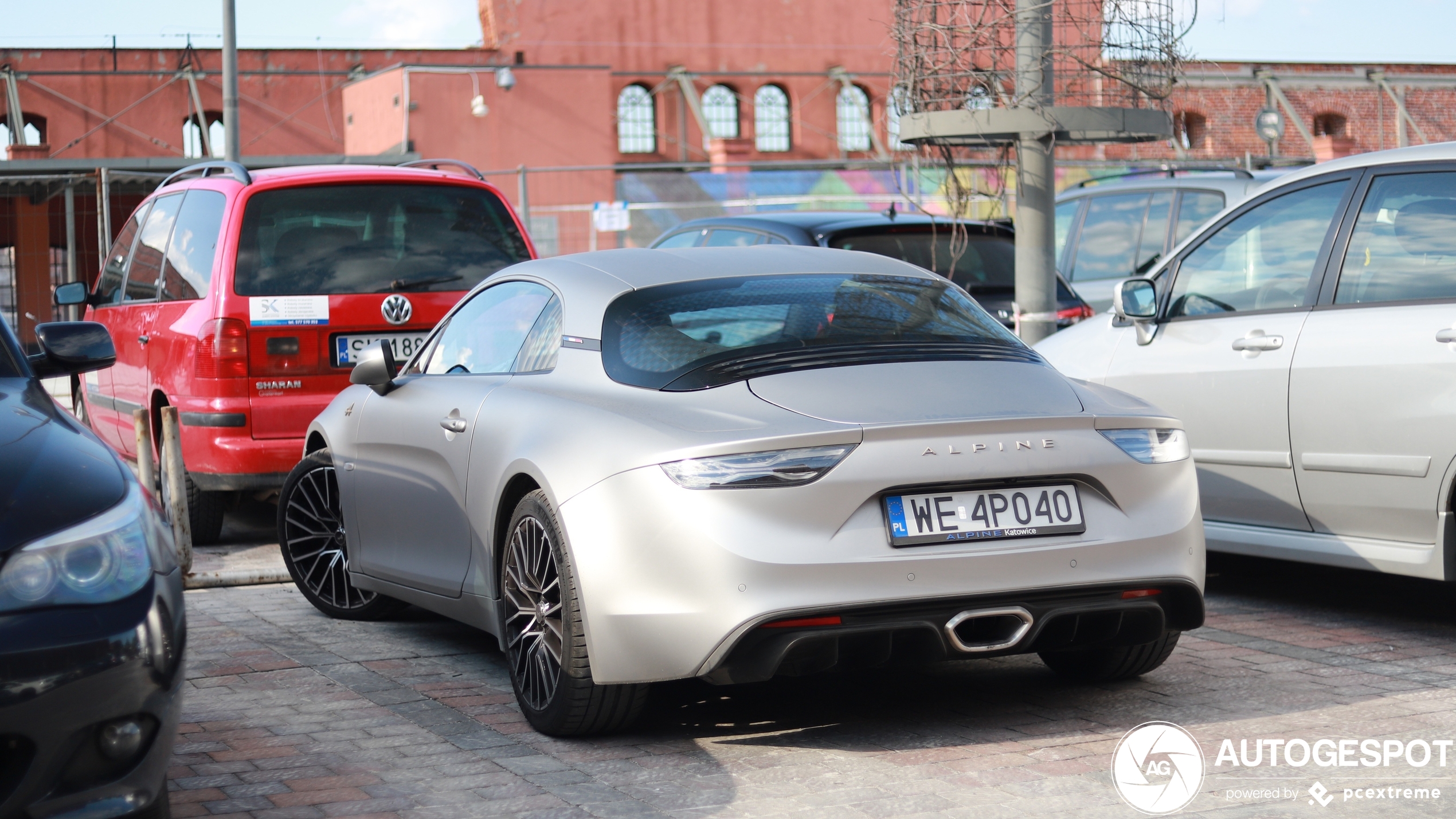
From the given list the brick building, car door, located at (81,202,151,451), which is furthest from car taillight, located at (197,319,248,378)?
the brick building

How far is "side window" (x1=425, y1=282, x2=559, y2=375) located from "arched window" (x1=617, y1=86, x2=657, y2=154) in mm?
39300

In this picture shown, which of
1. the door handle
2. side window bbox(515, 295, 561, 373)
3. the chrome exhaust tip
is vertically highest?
side window bbox(515, 295, 561, 373)

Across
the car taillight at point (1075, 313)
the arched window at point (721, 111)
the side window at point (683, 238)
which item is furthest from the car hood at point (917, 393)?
the arched window at point (721, 111)

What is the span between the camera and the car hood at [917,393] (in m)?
4.19

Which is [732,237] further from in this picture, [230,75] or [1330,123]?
[1330,123]

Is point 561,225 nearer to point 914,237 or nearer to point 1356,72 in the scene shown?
point 914,237

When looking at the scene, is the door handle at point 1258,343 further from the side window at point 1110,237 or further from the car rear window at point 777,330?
the side window at point 1110,237

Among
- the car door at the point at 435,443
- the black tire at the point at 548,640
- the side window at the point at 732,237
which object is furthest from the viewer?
the side window at the point at 732,237

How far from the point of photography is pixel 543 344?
5.03m

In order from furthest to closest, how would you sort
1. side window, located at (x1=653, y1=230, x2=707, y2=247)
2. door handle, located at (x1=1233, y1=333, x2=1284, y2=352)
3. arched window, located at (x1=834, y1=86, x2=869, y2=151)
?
arched window, located at (x1=834, y1=86, x2=869, y2=151) < side window, located at (x1=653, y1=230, x2=707, y2=247) < door handle, located at (x1=1233, y1=333, x2=1284, y2=352)

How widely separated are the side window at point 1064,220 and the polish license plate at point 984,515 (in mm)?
7578

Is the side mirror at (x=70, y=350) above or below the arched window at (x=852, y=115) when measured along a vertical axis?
below

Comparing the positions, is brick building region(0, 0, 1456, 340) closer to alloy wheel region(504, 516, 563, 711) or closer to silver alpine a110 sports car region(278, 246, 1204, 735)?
silver alpine a110 sports car region(278, 246, 1204, 735)

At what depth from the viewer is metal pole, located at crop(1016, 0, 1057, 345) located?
7.89 metres
